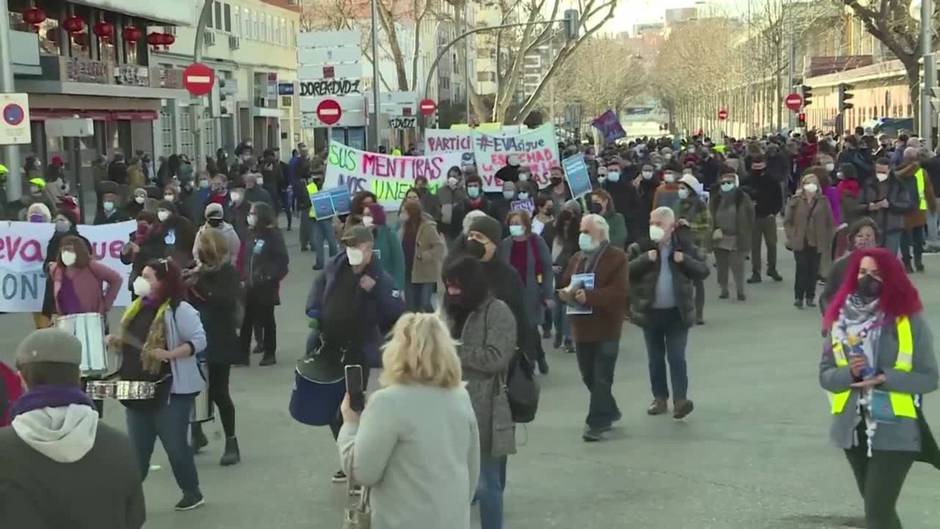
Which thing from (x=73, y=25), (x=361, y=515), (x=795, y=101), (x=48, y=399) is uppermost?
(x=73, y=25)

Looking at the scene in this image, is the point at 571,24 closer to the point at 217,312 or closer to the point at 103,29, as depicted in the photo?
the point at 103,29

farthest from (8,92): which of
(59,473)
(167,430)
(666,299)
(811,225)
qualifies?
(59,473)

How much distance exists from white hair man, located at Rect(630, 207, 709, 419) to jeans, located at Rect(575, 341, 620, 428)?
0.61 meters

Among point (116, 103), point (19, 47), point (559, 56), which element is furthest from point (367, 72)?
point (19, 47)

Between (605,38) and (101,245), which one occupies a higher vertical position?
(605,38)

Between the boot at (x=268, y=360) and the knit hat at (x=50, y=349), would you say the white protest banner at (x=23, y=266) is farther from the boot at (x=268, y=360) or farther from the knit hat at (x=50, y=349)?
the knit hat at (x=50, y=349)

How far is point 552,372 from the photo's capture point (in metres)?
12.4

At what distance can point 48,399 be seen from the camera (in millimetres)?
4113

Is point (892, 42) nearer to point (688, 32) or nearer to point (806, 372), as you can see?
point (806, 372)

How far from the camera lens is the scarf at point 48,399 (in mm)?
4105

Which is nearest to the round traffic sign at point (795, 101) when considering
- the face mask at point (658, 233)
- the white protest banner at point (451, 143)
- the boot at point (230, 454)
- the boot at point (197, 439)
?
the white protest banner at point (451, 143)

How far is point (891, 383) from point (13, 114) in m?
14.3

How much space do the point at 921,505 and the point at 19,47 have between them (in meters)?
28.3

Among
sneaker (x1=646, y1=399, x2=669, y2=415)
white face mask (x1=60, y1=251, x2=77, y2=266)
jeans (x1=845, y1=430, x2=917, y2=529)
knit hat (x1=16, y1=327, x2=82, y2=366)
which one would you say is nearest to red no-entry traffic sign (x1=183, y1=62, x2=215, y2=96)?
white face mask (x1=60, y1=251, x2=77, y2=266)
